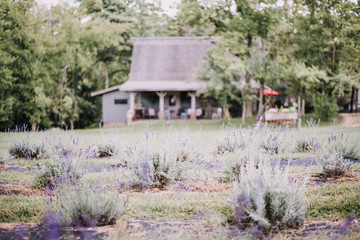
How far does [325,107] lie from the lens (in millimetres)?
16984

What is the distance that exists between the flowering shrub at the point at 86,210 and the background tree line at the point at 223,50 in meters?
5.71

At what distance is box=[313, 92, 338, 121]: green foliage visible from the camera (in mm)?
16547

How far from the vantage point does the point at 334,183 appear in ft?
17.3

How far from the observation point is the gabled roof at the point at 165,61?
2864 centimetres

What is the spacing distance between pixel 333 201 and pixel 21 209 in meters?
4.00

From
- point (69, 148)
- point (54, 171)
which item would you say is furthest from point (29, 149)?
point (54, 171)

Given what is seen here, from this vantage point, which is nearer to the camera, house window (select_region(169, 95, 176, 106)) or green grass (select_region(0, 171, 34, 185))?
green grass (select_region(0, 171, 34, 185))

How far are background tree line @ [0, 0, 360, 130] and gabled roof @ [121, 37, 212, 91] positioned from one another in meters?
2.85

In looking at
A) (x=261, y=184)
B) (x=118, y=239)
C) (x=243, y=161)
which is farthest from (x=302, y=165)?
(x=118, y=239)

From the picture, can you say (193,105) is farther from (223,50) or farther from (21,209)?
(21,209)

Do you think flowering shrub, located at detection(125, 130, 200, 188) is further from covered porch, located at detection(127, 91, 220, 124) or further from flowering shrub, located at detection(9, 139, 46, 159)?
covered porch, located at detection(127, 91, 220, 124)

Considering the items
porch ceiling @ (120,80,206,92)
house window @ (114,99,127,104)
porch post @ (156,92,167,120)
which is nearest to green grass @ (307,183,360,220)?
porch ceiling @ (120,80,206,92)

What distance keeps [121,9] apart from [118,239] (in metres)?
32.6

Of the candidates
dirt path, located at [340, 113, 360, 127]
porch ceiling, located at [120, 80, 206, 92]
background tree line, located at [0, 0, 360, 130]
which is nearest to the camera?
background tree line, located at [0, 0, 360, 130]
